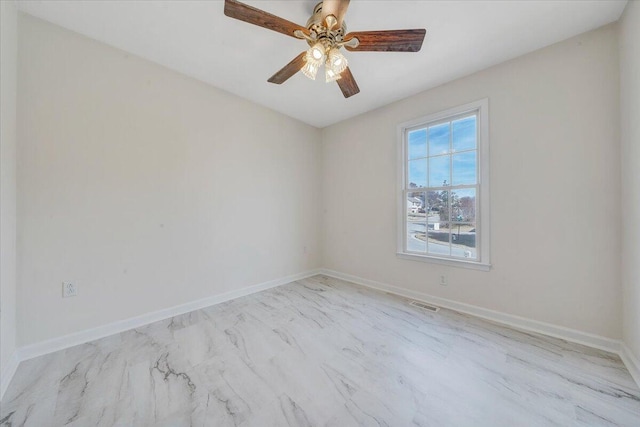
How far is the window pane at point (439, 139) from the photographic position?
2836 millimetres

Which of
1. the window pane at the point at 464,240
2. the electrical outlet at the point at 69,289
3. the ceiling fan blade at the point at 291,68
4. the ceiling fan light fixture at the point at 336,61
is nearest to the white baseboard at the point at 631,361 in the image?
the window pane at the point at 464,240

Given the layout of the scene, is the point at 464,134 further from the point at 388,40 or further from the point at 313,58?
the point at 313,58

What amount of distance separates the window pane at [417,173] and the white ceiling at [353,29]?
0.93 m

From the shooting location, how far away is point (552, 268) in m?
2.13

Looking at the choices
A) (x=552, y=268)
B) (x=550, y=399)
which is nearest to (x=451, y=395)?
(x=550, y=399)

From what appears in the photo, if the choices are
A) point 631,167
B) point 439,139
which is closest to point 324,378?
point 631,167

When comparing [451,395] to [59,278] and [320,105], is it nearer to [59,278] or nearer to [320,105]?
[59,278]

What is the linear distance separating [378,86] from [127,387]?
141 inches

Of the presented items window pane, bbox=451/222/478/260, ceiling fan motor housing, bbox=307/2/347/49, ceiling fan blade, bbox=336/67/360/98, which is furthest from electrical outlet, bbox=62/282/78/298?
window pane, bbox=451/222/478/260

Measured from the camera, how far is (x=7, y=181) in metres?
1.63

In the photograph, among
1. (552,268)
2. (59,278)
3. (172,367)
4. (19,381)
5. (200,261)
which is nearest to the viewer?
(19,381)

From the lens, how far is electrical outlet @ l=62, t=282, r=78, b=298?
196 centimetres

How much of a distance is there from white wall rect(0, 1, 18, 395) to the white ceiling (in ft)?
1.08

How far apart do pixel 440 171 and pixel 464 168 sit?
264 mm
